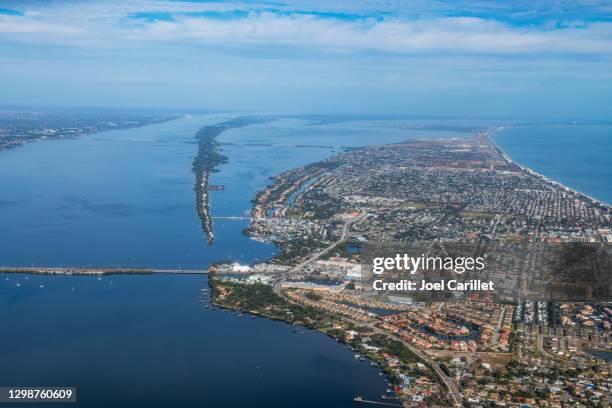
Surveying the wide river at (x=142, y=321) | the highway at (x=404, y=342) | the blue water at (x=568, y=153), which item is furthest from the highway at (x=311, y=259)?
the blue water at (x=568, y=153)

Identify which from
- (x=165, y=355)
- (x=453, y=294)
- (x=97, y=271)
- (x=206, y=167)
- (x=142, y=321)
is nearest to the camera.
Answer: (x=165, y=355)

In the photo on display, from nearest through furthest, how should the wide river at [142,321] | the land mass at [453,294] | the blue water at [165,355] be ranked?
the blue water at [165,355] < the wide river at [142,321] < the land mass at [453,294]

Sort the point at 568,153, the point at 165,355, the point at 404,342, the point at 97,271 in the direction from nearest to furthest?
the point at 165,355
the point at 404,342
the point at 97,271
the point at 568,153

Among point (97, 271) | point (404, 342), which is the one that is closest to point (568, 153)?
point (404, 342)

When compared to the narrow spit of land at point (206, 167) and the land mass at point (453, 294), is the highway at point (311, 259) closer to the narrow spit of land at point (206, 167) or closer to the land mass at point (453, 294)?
the land mass at point (453, 294)

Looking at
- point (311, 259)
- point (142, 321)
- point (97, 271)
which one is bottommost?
point (142, 321)

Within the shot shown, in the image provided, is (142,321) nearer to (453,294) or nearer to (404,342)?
(404,342)

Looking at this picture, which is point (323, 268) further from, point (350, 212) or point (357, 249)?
point (350, 212)
